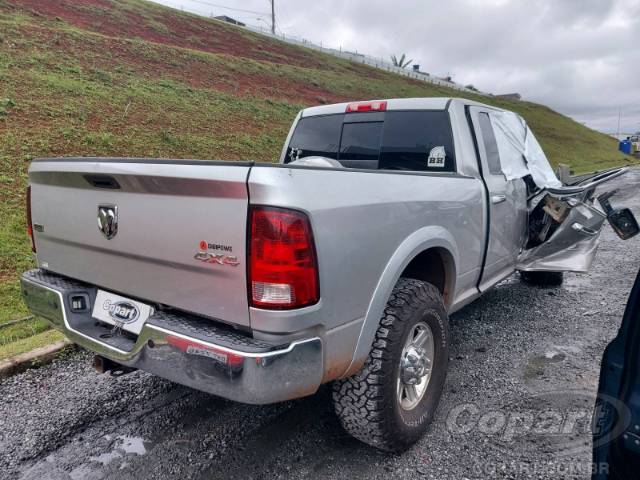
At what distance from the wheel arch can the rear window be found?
29.0 inches

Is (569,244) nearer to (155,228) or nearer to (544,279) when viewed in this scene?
(544,279)

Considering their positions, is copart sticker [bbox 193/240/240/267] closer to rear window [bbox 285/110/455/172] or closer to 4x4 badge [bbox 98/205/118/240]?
4x4 badge [bbox 98/205/118/240]

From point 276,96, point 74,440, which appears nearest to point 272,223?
point 74,440

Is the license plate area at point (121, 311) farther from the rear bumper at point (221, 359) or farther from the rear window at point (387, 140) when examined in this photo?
the rear window at point (387, 140)

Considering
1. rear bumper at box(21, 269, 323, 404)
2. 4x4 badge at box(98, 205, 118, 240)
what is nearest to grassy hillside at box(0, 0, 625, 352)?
4x4 badge at box(98, 205, 118, 240)

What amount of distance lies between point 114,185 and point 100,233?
284 mm

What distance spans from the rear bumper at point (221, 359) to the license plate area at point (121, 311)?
10cm

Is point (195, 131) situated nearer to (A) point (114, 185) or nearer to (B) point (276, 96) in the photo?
(B) point (276, 96)

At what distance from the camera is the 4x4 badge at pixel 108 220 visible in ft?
7.12

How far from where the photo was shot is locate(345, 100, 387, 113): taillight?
359 cm

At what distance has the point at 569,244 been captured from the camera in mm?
4285

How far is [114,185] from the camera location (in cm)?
214

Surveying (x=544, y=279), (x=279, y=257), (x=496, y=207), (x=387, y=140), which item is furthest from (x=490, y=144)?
(x=279, y=257)

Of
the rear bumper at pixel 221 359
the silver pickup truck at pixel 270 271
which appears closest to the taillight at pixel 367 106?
the silver pickup truck at pixel 270 271
